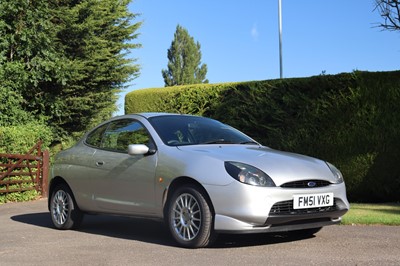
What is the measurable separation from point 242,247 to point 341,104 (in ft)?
22.1

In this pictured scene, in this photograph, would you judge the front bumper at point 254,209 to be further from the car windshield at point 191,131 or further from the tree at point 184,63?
the tree at point 184,63

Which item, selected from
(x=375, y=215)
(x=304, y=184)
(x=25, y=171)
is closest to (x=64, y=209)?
(x=304, y=184)

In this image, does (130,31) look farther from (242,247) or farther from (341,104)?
(242,247)

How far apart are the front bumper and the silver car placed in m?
0.01

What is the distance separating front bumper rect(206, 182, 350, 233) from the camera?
5.57 m

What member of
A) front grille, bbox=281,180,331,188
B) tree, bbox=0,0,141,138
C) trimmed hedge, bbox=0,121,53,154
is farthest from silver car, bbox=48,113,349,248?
tree, bbox=0,0,141,138

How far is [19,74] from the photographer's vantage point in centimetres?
1716

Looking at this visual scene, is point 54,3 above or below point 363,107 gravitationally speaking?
above

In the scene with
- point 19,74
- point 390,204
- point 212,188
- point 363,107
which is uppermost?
point 19,74

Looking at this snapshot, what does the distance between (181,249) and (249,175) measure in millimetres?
1177

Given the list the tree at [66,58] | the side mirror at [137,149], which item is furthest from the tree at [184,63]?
the side mirror at [137,149]

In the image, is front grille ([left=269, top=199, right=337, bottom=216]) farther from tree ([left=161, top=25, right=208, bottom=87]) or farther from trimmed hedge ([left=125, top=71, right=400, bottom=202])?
tree ([left=161, top=25, right=208, bottom=87])

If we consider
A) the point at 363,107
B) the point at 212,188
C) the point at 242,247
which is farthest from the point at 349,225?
the point at 363,107

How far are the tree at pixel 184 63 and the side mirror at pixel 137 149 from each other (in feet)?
190
